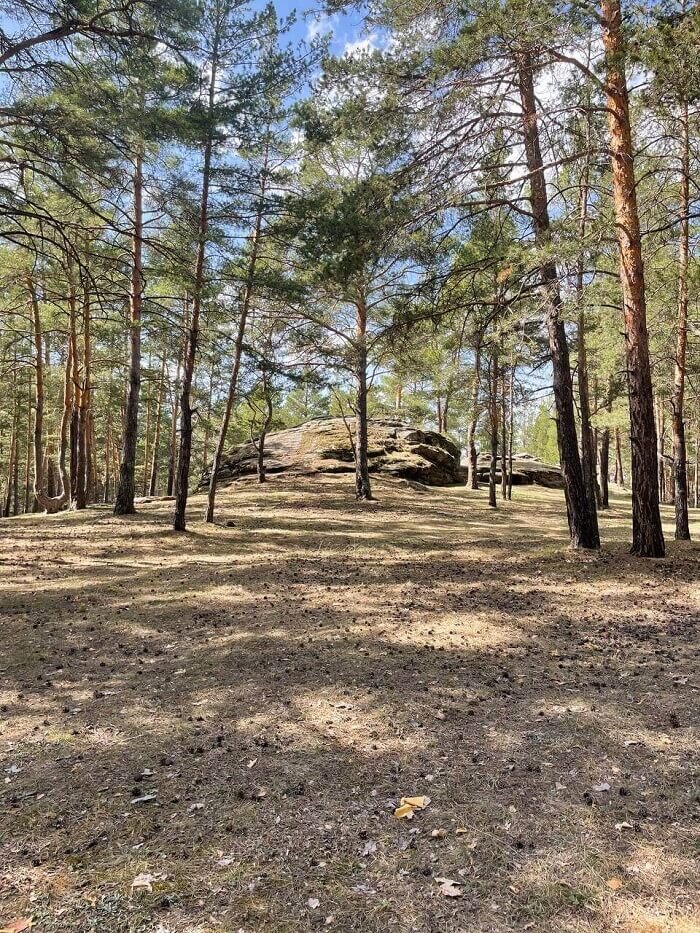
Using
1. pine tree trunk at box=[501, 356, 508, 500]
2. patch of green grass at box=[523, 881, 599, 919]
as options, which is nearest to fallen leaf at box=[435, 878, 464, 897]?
patch of green grass at box=[523, 881, 599, 919]

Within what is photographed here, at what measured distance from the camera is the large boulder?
22188 millimetres

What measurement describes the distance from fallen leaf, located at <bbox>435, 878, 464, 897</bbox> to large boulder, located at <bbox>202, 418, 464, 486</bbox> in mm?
19462

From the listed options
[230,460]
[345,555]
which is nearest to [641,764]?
[345,555]

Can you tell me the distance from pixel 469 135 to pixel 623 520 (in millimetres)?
12114

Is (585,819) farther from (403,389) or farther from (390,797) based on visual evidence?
(403,389)

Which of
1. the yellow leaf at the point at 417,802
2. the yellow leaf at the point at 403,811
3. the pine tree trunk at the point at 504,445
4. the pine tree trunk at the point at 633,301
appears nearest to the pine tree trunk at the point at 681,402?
the pine tree trunk at the point at 633,301

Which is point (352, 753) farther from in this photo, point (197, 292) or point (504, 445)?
point (504, 445)

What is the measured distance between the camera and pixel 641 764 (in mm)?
3137

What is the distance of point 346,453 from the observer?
22.6 m

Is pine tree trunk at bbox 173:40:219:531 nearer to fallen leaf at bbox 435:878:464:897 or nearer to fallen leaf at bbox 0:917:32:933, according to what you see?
fallen leaf at bbox 0:917:32:933

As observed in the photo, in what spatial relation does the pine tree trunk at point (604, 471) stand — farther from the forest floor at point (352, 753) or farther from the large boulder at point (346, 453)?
the forest floor at point (352, 753)

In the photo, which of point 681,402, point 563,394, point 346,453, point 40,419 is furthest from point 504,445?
point 40,419

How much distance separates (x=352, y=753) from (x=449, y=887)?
1206mm

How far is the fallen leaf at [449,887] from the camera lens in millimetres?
2219
